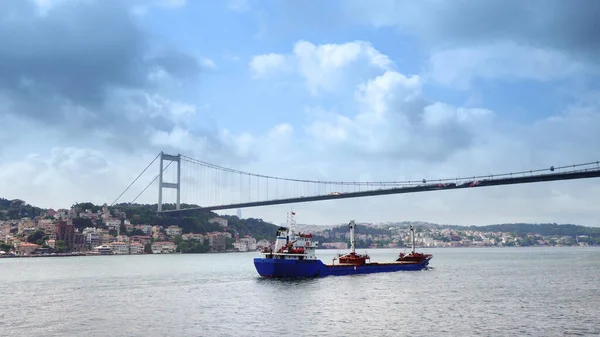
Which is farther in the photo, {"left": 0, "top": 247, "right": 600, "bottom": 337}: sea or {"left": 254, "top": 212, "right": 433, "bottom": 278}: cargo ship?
{"left": 254, "top": 212, "right": 433, "bottom": 278}: cargo ship

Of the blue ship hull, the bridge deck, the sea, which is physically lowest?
the sea

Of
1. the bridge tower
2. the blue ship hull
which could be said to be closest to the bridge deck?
the bridge tower

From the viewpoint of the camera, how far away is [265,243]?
7480 inches

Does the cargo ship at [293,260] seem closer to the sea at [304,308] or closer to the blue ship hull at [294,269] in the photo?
the blue ship hull at [294,269]

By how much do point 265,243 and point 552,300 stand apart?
156308mm

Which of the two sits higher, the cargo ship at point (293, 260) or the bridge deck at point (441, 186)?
the bridge deck at point (441, 186)

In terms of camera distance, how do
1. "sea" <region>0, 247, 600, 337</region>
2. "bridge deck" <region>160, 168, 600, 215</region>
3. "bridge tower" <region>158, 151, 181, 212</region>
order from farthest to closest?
"bridge tower" <region>158, 151, 181, 212</region>
"bridge deck" <region>160, 168, 600, 215</region>
"sea" <region>0, 247, 600, 337</region>

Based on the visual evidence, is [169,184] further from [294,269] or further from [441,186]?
[294,269]

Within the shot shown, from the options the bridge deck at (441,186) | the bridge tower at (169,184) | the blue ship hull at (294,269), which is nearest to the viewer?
the blue ship hull at (294,269)

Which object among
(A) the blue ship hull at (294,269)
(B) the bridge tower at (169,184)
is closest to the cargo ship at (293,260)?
(A) the blue ship hull at (294,269)

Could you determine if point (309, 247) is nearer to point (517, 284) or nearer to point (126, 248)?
point (517, 284)

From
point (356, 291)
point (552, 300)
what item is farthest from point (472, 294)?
point (356, 291)

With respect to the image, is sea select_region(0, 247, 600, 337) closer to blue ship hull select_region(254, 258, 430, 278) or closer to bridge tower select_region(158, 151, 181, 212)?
blue ship hull select_region(254, 258, 430, 278)

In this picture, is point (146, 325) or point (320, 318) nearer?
point (146, 325)
